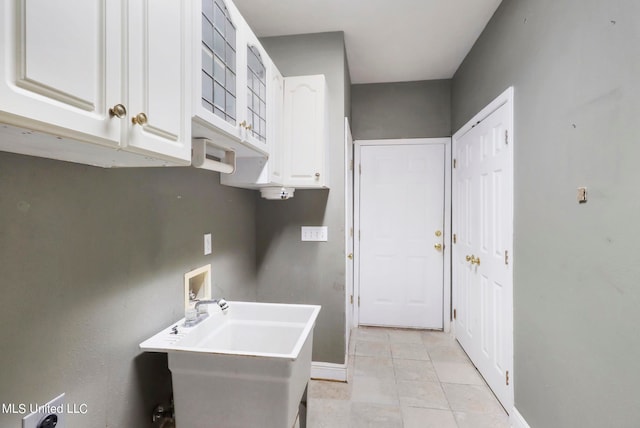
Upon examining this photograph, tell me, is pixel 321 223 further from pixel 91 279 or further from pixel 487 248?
pixel 91 279

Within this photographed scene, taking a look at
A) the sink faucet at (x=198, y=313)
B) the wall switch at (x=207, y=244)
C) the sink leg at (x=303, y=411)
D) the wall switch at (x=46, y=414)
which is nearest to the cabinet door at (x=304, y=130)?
the wall switch at (x=207, y=244)

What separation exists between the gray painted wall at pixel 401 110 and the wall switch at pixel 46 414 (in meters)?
3.08

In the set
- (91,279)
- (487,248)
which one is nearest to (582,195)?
(487,248)

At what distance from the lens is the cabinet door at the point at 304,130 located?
79.9 inches

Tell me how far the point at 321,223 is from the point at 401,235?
1312 millimetres

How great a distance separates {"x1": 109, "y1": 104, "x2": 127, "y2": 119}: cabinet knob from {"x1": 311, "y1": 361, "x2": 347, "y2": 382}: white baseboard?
2215mm

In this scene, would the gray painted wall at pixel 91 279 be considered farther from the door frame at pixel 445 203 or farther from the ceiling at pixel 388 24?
the door frame at pixel 445 203

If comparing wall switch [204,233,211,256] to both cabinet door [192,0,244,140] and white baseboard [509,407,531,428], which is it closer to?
cabinet door [192,0,244,140]

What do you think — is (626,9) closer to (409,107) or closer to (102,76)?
(102,76)

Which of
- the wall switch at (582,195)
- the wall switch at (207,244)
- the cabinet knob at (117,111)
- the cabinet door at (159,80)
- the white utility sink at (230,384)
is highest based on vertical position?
the cabinet door at (159,80)

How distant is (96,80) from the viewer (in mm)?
614

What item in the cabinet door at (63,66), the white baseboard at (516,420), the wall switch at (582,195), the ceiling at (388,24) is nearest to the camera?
the cabinet door at (63,66)

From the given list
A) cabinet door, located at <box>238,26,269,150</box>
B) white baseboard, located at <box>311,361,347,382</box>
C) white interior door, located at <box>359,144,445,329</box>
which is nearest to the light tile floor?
white baseboard, located at <box>311,361,347,382</box>

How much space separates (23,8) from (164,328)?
1245mm
